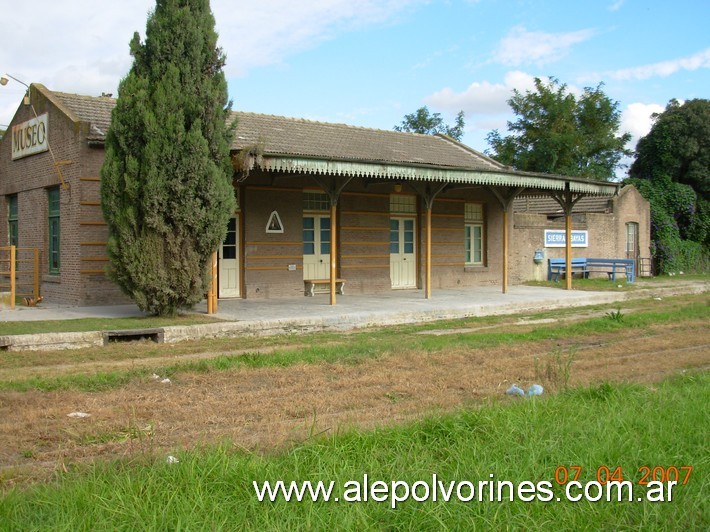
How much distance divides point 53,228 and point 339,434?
1397 centimetres

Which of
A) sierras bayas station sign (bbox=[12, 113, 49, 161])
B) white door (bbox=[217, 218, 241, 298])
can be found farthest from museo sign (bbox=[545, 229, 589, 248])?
sierras bayas station sign (bbox=[12, 113, 49, 161])

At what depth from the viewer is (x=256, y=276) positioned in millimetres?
17328

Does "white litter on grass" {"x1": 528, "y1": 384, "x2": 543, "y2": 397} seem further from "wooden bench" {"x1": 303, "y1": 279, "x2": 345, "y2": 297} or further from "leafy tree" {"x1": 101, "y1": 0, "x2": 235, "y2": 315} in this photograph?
"wooden bench" {"x1": 303, "y1": 279, "x2": 345, "y2": 297}

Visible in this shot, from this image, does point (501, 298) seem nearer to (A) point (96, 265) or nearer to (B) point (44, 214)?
(A) point (96, 265)

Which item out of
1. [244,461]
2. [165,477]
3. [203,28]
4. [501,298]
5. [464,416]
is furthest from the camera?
[501,298]

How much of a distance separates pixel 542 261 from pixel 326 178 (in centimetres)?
1074

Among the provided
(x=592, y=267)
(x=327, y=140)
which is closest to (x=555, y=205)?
(x=592, y=267)

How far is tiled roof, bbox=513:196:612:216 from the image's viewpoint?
28280mm

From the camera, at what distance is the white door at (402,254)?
20359mm

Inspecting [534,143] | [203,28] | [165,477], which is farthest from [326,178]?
[534,143]

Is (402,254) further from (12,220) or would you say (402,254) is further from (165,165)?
(12,220)

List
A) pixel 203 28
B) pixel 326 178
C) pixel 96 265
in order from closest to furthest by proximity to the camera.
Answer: pixel 203 28, pixel 96 265, pixel 326 178

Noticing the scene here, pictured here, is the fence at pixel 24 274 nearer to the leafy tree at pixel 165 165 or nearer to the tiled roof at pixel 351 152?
the tiled roof at pixel 351 152

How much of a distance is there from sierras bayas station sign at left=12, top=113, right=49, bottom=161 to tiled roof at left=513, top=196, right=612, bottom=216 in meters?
18.0
